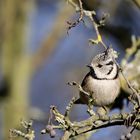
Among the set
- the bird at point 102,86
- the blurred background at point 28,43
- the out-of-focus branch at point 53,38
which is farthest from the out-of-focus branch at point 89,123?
the out-of-focus branch at point 53,38

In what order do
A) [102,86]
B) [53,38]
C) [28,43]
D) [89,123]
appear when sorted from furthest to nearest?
[28,43] < [53,38] < [102,86] < [89,123]

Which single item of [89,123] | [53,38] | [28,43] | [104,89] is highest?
[89,123]

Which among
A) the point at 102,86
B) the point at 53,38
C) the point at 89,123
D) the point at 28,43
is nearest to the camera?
the point at 89,123

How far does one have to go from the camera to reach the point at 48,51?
7.20 m

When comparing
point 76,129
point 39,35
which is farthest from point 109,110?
point 39,35

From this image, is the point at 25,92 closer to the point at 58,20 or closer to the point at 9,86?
the point at 9,86

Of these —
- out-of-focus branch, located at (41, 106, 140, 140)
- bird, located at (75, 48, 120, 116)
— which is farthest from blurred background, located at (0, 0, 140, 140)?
out-of-focus branch, located at (41, 106, 140, 140)

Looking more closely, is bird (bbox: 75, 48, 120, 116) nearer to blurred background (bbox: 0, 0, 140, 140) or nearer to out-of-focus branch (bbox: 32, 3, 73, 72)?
blurred background (bbox: 0, 0, 140, 140)

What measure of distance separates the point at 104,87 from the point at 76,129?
1036 mm

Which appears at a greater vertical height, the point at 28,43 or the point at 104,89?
the point at 104,89

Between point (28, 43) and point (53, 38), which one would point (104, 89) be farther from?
point (28, 43)

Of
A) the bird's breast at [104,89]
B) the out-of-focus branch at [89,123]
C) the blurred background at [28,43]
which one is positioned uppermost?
the out-of-focus branch at [89,123]

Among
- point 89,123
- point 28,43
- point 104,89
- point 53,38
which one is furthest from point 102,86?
point 28,43

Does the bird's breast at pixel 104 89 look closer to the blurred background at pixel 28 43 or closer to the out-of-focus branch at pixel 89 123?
the out-of-focus branch at pixel 89 123
